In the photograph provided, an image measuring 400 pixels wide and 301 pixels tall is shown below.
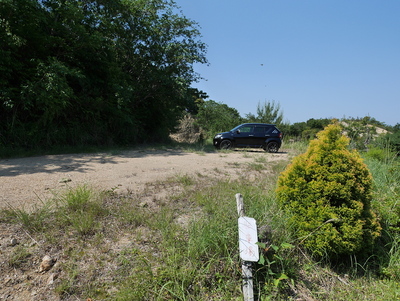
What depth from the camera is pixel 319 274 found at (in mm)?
2432

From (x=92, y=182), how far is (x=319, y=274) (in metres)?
3.40

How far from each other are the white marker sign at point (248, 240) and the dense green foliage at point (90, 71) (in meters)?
6.98

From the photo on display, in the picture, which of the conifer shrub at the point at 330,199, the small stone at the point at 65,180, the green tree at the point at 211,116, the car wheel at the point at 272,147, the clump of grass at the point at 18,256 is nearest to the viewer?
the clump of grass at the point at 18,256

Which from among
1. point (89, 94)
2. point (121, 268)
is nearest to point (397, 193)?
point (121, 268)

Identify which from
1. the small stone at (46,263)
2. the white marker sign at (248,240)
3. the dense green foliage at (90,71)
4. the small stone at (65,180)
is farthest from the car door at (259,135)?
the small stone at (46,263)

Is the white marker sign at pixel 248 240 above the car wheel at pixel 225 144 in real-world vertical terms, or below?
below

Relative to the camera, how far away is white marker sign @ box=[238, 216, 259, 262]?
1.97 meters

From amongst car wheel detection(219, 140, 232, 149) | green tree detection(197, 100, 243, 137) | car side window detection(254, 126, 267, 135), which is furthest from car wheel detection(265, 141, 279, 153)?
green tree detection(197, 100, 243, 137)

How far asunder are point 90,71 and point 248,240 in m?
9.36

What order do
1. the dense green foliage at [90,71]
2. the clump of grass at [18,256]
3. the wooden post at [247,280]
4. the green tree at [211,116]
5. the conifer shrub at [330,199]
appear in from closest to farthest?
the wooden post at [247,280] → the clump of grass at [18,256] → the conifer shrub at [330,199] → the dense green foliage at [90,71] → the green tree at [211,116]

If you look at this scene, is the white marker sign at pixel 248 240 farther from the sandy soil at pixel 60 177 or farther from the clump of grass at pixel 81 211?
the sandy soil at pixel 60 177

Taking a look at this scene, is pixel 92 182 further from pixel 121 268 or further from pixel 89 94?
pixel 89 94

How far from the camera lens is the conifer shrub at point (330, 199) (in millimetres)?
2449

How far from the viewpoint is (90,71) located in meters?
9.34
